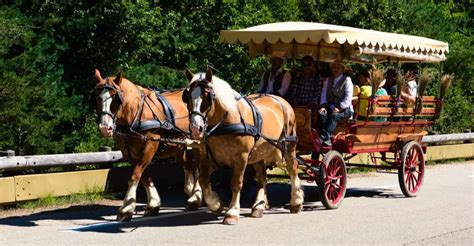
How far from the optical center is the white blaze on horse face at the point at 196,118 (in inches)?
394

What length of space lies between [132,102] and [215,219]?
1.91m

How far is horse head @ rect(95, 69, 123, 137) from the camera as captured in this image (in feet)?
33.9

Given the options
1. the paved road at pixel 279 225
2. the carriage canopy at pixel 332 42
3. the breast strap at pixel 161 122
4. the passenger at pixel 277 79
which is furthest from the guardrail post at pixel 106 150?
the passenger at pixel 277 79

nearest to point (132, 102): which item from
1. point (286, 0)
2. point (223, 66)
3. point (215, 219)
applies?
point (215, 219)

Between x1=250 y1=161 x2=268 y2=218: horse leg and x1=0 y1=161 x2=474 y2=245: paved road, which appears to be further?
x1=250 y1=161 x2=268 y2=218: horse leg

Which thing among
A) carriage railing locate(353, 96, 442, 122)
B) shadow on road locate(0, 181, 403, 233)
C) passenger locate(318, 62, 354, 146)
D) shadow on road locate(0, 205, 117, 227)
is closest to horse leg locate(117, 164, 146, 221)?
shadow on road locate(0, 181, 403, 233)

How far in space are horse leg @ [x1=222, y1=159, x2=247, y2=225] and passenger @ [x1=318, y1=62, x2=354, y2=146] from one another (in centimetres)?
202

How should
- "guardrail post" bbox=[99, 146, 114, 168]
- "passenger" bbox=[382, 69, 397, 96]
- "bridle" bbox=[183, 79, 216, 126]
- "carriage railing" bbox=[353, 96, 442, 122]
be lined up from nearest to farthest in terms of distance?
"bridle" bbox=[183, 79, 216, 126], "carriage railing" bbox=[353, 96, 442, 122], "guardrail post" bbox=[99, 146, 114, 168], "passenger" bbox=[382, 69, 397, 96]

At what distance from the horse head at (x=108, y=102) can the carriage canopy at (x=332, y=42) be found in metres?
2.77

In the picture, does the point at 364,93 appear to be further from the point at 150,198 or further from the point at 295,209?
the point at 150,198

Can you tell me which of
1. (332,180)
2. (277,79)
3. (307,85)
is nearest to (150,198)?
(332,180)

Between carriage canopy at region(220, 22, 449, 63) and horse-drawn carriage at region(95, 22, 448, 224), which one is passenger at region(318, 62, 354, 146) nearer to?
horse-drawn carriage at region(95, 22, 448, 224)

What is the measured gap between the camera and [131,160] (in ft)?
36.6

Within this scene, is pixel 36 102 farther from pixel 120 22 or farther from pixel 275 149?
pixel 275 149
